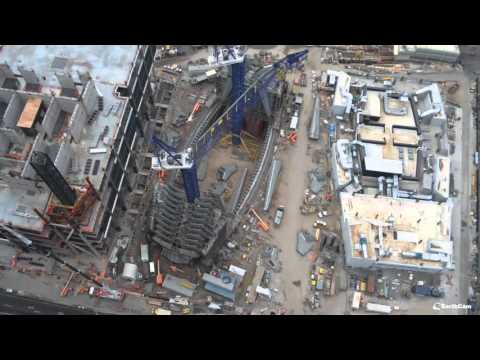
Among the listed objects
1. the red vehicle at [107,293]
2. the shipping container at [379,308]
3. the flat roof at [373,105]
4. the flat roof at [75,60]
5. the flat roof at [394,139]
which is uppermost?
the flat roof at [75,60]

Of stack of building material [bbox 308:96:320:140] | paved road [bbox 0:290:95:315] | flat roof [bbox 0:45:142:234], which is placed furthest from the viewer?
stack of building material [bbox 308:96:320:140]

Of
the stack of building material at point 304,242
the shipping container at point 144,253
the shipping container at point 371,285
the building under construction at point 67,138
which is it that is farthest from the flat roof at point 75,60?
the shipping container at point 371,285

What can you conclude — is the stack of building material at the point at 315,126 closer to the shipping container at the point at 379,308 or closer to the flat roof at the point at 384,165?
the flat roof at the point at 384,165

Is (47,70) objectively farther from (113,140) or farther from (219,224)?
Result: (219,224)

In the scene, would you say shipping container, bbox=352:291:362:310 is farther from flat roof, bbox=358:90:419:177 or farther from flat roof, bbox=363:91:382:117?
flat roof, bbox=363:91:382:117

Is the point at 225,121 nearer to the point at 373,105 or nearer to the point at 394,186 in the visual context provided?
the point at 373,105

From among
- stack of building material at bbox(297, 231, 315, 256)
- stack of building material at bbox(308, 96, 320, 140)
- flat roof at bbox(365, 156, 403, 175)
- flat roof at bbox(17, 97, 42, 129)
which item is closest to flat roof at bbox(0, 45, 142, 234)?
flat roof at bbox(17, 97, 42, 129)

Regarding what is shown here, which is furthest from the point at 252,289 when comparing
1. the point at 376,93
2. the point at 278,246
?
the point at 376,93
